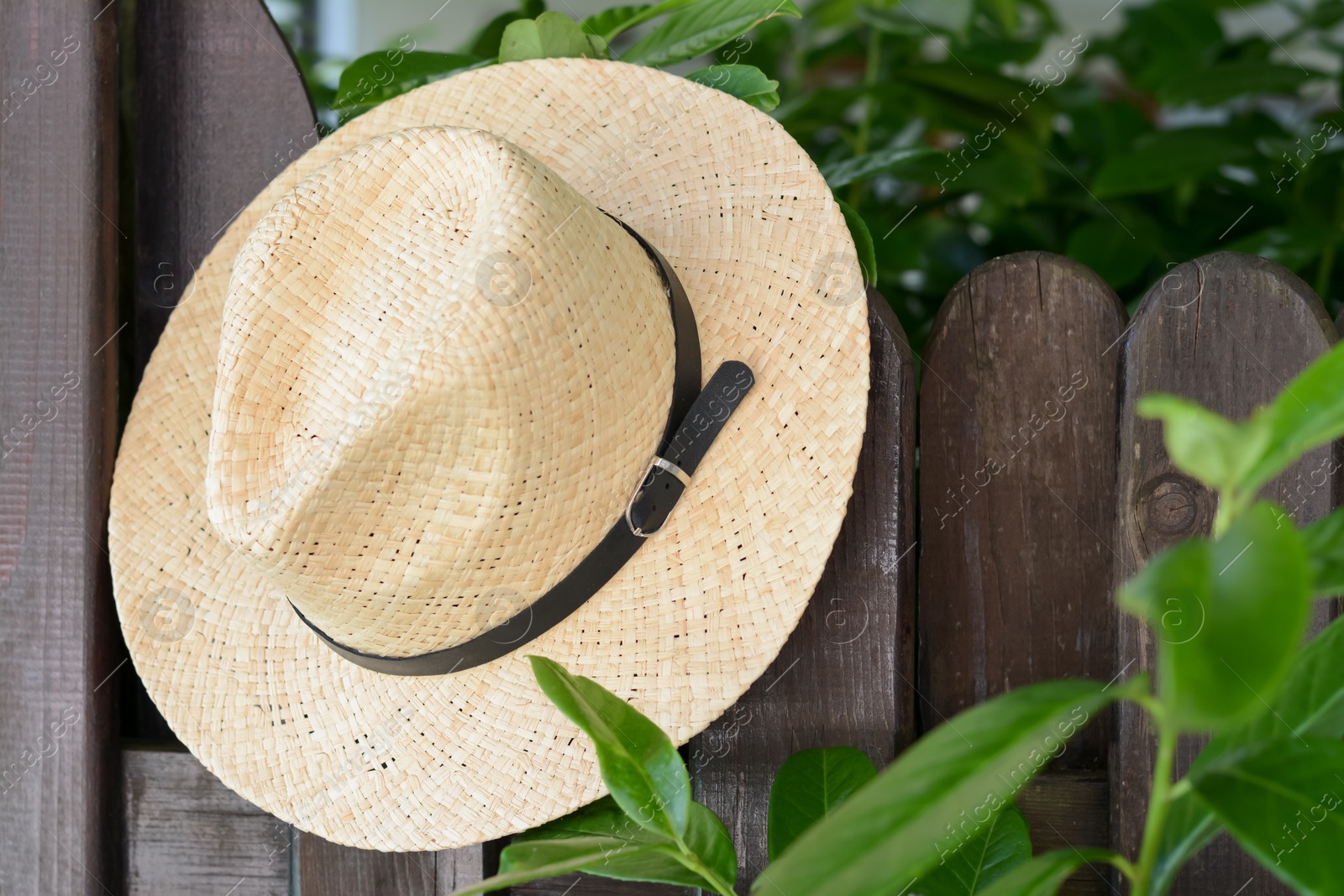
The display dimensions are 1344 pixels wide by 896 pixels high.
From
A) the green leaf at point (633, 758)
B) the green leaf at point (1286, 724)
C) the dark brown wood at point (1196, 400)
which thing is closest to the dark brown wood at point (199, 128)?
the green leaf at point (633, 758)

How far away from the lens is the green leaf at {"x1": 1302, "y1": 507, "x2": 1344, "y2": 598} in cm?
35

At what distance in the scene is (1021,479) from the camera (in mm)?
693

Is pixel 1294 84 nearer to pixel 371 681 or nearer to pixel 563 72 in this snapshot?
pixel 563 72

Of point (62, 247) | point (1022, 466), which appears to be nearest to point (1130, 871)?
point (1022, 466)

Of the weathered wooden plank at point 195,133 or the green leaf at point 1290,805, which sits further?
the weathered wooden plank at point 195,133

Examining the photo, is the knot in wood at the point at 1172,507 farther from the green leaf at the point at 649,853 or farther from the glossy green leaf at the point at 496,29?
the glossy green leaf at the point at 496,29

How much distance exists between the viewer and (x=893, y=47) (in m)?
1.53

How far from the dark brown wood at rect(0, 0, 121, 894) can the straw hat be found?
0.12 meters

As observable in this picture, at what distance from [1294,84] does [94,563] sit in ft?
3.97

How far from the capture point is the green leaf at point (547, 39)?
779mm

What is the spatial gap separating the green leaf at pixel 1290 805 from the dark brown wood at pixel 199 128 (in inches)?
30.1

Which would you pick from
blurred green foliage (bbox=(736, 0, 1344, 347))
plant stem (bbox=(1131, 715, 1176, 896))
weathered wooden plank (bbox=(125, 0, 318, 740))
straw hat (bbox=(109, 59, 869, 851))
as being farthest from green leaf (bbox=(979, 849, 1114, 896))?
weathered wooden plank (bbox=(125, 0, 318, 740))

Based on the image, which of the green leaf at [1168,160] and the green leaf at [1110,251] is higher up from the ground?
the green leaf at [1168,160]

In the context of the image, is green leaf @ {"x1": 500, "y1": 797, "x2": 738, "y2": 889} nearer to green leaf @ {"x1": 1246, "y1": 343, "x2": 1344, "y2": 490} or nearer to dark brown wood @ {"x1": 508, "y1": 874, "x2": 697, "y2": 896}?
dark brown wood @ {"x1": 508, "y1": 874, "x2": 697, "y2": 896}
